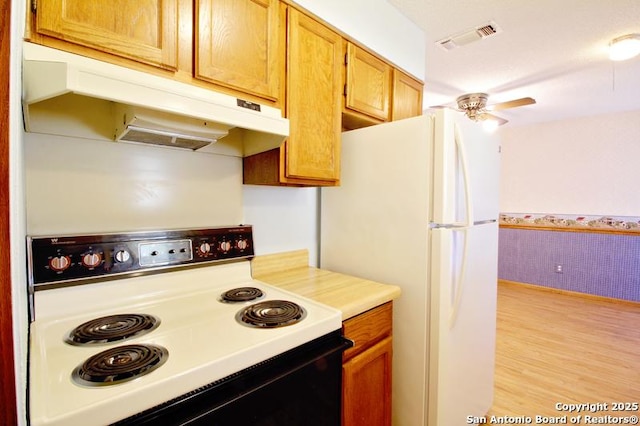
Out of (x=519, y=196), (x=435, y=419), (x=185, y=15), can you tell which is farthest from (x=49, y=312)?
(x=519, y=196)

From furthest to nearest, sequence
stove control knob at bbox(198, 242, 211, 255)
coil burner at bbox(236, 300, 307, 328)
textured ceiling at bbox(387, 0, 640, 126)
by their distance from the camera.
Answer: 1. textured ceiling at bbox(387, 0, 640, 126)
2. stove control knob at bbox(198, 242, 211, 255)
3. coil burner at bbox(236, 300, 307, 328)

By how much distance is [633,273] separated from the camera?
3822 mm

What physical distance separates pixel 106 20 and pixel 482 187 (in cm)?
164

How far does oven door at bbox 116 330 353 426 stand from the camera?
2.29 feet

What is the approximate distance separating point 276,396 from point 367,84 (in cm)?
155

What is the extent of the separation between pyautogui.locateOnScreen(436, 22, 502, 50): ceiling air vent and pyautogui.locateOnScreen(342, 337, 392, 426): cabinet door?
212 cm

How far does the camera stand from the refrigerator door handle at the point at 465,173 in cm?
133

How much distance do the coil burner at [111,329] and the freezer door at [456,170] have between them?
115 cm

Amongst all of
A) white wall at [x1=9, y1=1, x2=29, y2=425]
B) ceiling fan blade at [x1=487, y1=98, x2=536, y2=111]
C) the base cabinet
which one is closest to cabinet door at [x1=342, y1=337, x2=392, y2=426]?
the base cabinet

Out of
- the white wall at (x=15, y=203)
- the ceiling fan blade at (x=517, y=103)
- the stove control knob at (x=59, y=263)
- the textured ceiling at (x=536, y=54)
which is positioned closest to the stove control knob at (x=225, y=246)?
the stove control knob at (x=59, y=263)

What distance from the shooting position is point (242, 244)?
144cm

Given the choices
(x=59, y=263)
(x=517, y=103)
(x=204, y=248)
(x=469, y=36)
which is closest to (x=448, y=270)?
(x=204, y=248)

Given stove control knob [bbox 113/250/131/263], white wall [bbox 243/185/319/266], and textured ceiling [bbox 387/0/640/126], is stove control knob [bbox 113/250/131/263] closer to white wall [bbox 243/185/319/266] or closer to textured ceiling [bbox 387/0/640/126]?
white wall [bbox 243/185/319/266]

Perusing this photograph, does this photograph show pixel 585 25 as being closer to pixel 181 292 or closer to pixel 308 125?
pixel 308 125
